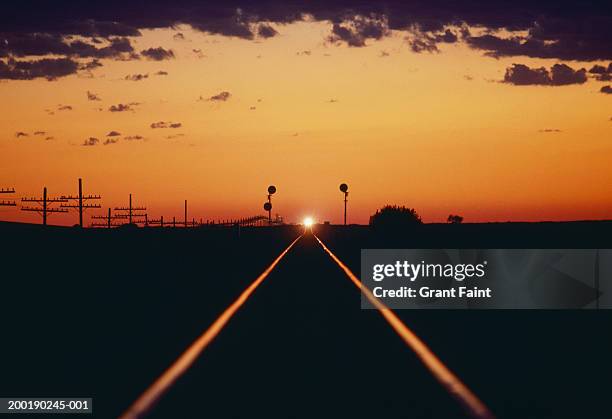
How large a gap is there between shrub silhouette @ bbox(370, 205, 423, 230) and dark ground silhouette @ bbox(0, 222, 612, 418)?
7572 cm

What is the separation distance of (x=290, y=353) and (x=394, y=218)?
9080 centimetres

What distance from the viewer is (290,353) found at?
12.8m

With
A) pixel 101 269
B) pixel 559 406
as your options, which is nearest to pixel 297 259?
pixel 101 269

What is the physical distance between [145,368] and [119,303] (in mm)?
8340

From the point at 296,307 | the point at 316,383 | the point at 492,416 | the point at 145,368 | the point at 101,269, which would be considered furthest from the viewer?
the point at 101,269

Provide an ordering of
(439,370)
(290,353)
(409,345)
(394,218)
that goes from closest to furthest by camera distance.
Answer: (439,370), (290,353), (409,345), (394,218)

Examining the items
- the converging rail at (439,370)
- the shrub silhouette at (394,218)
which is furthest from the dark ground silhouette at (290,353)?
the shrub silhouette at (394,218)

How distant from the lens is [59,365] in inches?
462

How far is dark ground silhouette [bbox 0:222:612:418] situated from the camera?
963 cm

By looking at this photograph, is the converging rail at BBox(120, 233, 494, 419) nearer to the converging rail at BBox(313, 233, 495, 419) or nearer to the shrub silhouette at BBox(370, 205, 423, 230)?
the converging rail at BBox(313, 233, 495, 419)

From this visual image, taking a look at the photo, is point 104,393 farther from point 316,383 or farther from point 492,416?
point 492,416

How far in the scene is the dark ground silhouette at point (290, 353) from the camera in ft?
31.6

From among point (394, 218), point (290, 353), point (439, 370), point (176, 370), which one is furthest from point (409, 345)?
point (394, 218)

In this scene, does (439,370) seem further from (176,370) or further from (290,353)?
(176,370)
